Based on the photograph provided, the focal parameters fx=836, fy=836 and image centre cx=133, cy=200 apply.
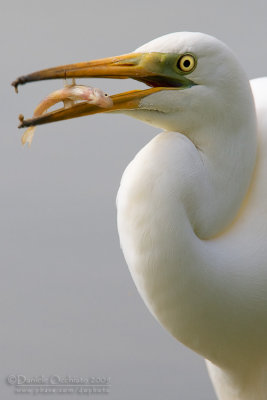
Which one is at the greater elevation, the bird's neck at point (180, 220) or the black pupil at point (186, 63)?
the black pupil at point (186, 63)

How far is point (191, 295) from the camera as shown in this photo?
1513 mm

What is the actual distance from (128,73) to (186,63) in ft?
0.34

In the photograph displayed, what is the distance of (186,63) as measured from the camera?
4.76 feet

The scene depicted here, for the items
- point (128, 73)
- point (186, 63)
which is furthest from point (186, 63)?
point (128, 73)

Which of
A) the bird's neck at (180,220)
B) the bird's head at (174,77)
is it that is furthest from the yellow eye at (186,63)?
the bird's neck at (180,220)

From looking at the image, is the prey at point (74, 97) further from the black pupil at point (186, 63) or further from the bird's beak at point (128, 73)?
the black pupil at point (186, 63)

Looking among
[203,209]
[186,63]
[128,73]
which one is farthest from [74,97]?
[203,209]

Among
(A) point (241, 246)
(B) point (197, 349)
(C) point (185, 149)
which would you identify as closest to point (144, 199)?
(C) point (185, 149)

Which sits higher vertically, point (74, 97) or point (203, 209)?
point (74, 97)

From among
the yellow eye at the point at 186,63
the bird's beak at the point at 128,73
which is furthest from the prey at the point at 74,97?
the yellow eye at the point at 186,63

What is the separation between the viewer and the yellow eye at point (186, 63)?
1.45 m

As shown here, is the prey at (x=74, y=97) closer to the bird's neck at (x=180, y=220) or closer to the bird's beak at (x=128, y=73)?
the bird's beak at (x=128, y=73)

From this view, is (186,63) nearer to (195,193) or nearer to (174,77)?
(174,77)

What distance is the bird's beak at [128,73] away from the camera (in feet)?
4.67
